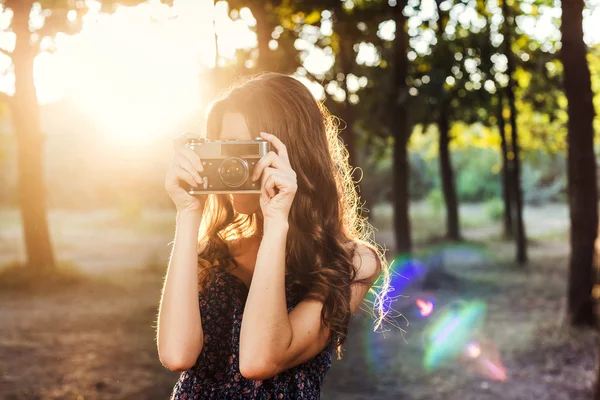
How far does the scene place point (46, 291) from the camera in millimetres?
11703

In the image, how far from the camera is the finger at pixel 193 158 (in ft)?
7.70

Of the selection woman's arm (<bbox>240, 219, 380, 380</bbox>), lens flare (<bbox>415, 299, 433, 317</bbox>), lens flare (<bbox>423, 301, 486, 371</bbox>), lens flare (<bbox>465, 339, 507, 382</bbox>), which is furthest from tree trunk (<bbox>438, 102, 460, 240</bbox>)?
woman's arm (<bbox>240, 219, 380, 380</bbox>)

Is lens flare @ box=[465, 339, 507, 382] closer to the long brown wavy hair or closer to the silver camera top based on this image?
the long brown wavy hair

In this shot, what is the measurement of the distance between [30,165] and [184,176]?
1149 cm

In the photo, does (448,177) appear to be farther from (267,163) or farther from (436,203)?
(267,163)

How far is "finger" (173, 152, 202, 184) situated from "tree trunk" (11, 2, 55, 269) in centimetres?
1066

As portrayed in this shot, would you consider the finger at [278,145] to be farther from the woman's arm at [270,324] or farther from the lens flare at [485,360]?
the lens flare at [485,360]

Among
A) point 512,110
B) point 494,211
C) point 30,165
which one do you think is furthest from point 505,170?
point 30,165

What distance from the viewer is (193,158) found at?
7.71ft

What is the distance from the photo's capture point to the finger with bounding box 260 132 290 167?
2.30 meters

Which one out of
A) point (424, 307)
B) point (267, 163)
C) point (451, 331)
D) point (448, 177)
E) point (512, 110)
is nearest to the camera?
point (267, 163)

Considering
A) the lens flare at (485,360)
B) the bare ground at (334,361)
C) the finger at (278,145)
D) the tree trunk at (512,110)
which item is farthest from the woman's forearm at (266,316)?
the tree trunk at (512,110)

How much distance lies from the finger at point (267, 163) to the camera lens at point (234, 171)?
1.6 inches

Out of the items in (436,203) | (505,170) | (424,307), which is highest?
(505,170)
